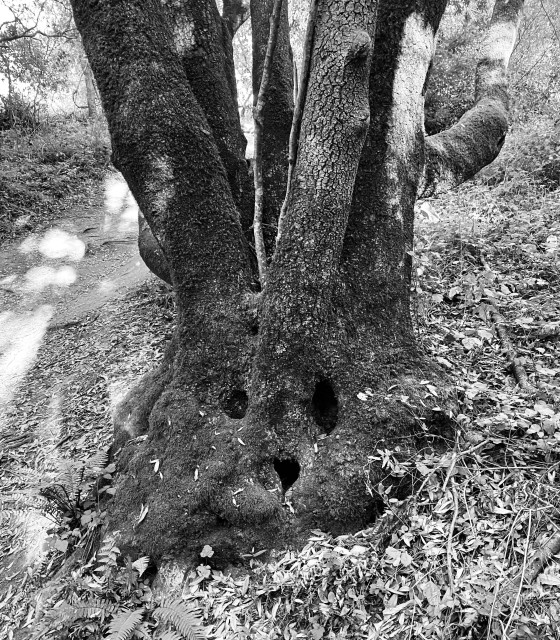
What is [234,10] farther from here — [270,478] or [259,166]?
[270,478]

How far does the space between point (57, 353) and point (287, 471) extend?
200 inches

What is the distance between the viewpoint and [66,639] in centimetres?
270

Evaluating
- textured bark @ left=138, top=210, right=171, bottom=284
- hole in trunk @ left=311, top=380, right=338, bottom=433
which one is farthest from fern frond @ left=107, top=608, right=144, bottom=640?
textured bark @ left=138, top=210, right=171, bottom=284

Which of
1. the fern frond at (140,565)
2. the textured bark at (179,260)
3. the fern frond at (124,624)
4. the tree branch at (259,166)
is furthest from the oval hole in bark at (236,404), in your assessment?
the fern frond at (124,624)

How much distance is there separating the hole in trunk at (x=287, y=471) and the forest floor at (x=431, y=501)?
0.42 meters

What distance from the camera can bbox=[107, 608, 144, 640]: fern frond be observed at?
8.10 feet

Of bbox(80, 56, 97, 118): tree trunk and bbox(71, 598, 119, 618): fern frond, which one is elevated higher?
bbox(80, 56, 97, 118): tree trunk

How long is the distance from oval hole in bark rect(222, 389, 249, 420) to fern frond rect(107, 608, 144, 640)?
51.3 inches

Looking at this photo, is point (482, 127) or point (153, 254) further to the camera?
point (153, 254)

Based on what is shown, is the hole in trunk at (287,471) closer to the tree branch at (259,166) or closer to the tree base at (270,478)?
the tree base at (270,478)

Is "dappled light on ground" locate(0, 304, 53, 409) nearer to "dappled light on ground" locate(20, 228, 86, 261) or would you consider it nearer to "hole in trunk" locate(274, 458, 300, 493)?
"dappled light on ground" locate(20, 228, 86, 261)

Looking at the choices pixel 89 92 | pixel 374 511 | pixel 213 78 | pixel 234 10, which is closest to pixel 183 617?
pixel 374 511

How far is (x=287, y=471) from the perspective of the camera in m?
3.08

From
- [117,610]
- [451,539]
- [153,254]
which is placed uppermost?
[153,254]
